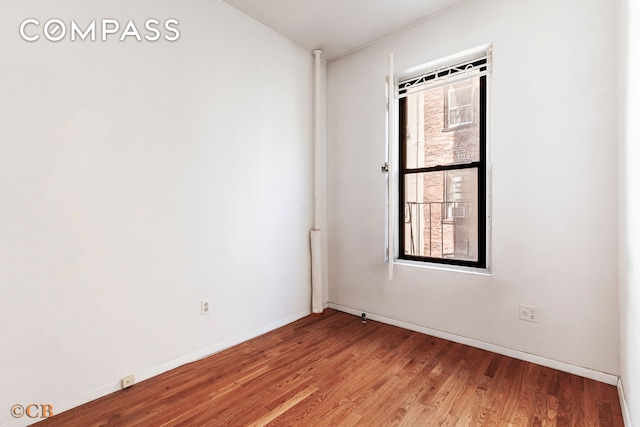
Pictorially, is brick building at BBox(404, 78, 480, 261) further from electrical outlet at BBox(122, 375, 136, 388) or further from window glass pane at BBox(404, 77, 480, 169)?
electrical outlet at BBox(122, 375, 136, 388)

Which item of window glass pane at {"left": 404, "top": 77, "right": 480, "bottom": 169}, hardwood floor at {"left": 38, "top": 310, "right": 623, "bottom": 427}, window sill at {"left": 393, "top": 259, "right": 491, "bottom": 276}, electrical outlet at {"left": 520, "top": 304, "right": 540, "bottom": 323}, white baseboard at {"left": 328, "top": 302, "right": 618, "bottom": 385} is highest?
window glass pane at {"left": 404, "top": 77, "right": 480, "bottom": 169}

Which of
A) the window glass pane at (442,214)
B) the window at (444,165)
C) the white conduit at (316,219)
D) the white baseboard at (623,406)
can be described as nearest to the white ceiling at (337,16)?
the white conduit at (316,219)

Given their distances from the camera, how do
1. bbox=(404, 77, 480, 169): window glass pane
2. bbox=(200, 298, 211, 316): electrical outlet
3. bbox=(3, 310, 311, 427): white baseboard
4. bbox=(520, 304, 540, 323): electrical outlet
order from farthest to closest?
bbox=(404, 77, 480, 169): window glass pane → bbox=(200, 298, 211, 316): electrical outlet → bbox=(520, 304, 540, 323): electrical outlet → bbox=(3, 310, 311, 427): white baseboard

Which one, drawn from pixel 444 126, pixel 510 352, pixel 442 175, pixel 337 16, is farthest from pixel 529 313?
pixel 337 16

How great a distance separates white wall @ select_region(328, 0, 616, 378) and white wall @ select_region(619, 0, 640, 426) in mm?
185

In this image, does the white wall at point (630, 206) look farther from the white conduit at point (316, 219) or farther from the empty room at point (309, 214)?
the white conduit at point (316, 219)

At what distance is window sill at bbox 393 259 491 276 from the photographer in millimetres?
2537

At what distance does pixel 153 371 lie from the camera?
209 centimetres

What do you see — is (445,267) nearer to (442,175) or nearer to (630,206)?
(442,175)

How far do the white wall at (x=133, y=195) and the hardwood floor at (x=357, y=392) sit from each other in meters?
0.25

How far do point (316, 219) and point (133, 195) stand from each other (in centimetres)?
177

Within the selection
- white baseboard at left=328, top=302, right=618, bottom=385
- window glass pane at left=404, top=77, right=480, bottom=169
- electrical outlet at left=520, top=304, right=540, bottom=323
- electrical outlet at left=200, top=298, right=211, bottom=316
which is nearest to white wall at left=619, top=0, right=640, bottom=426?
white baseboard at left=328, top=302, right=618, bottom=385

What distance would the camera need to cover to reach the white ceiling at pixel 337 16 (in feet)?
8.36

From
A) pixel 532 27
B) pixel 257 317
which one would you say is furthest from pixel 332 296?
pixel 532 27
